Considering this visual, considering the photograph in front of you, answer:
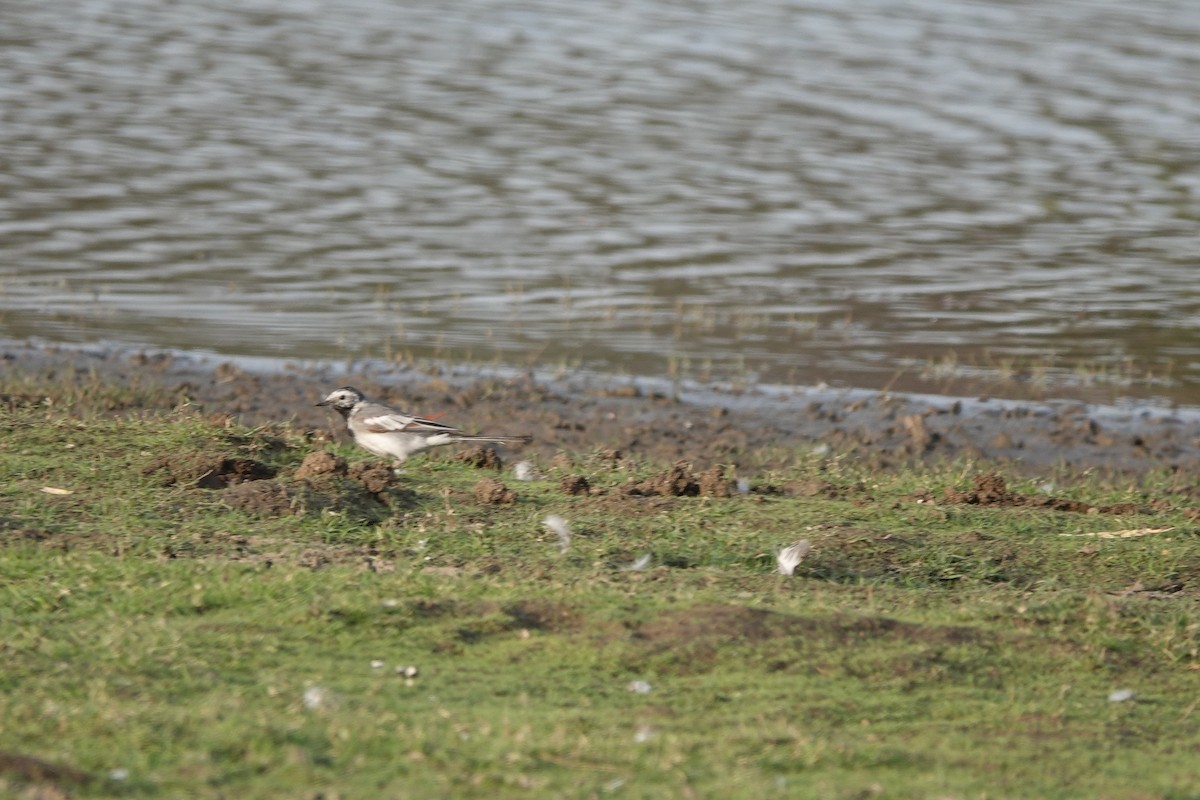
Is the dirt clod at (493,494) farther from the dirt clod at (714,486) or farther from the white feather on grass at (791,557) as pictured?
the white feather on grass at (791,557)

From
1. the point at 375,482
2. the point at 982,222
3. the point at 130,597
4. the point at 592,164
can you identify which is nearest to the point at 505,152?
the point at 592,164

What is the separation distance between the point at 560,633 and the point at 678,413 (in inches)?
241

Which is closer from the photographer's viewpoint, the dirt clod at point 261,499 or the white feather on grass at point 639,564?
the white feather on grass at point 639,564

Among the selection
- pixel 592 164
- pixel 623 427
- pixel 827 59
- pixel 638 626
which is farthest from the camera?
pixel 827 59

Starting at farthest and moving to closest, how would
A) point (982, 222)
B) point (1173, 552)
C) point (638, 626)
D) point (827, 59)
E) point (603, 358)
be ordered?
point (827, 59) < point (982, 222) < point (603, 358) < point (1173, 552) < point (638, 626)

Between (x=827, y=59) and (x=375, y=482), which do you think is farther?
(x=827, y=59)

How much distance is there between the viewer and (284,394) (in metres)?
12.4

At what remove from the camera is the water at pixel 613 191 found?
576 inches

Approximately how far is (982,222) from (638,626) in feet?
43.4

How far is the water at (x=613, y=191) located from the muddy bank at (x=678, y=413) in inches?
22.8

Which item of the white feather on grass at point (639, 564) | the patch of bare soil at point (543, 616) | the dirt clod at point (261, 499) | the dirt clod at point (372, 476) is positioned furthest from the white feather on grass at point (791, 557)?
the dirt clod at point (261, 499)

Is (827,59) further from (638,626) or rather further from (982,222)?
(638,626)

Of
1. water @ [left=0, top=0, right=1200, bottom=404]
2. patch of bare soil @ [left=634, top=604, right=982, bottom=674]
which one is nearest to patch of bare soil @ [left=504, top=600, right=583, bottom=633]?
patch of bare soil @ [left=634, top=604, right=982, bottom=674]

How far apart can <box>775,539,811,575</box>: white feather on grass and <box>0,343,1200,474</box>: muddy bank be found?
3.26 m
